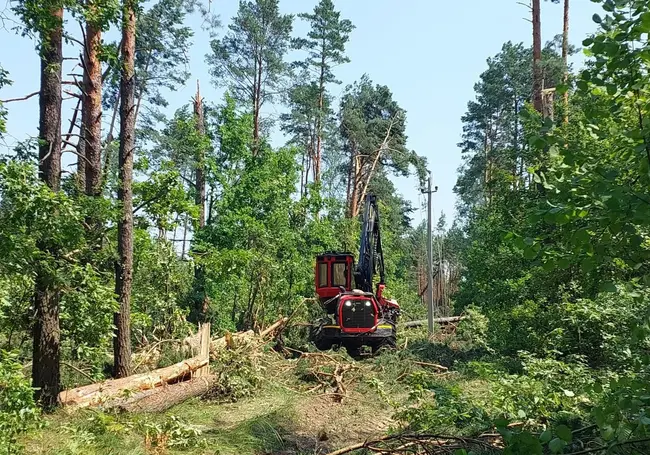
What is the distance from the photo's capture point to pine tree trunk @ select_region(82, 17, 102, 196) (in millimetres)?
9109

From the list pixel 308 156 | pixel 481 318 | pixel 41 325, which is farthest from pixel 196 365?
pixel 308 156

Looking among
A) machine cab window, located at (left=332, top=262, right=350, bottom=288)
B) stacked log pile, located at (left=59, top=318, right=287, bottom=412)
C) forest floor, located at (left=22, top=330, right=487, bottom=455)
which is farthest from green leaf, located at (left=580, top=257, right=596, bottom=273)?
machine cab window, located at (left=332, top=262, right=350, bottom=288)

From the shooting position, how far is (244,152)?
71.2 ft

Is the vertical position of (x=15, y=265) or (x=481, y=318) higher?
(x=15, y=265)

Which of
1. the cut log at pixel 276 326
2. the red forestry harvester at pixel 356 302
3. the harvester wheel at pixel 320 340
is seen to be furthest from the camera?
the cut log at pixel 276 326

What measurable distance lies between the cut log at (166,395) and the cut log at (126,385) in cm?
18

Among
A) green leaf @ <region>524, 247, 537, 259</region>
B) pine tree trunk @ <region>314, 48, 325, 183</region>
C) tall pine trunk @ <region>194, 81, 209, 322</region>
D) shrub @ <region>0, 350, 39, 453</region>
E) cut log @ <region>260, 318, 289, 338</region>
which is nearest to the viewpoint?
green leaf @ <region>524, 247, 537, 259</region>

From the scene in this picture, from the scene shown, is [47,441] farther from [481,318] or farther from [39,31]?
[481,318]

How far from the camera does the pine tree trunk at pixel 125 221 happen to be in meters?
8.91

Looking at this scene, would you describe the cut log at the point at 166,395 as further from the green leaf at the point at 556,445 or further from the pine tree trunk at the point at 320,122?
the pine tree trunk at the point at 320,122

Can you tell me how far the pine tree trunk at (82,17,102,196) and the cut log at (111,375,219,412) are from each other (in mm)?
3410

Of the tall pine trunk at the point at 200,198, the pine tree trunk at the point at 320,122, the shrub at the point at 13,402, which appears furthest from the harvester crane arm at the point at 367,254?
the pine tree trunk at the point at 320,122

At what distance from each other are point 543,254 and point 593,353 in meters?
7.56

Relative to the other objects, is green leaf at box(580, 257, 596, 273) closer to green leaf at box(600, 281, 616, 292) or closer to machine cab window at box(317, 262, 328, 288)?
green leaf at box(600, 281, 616, 292)
